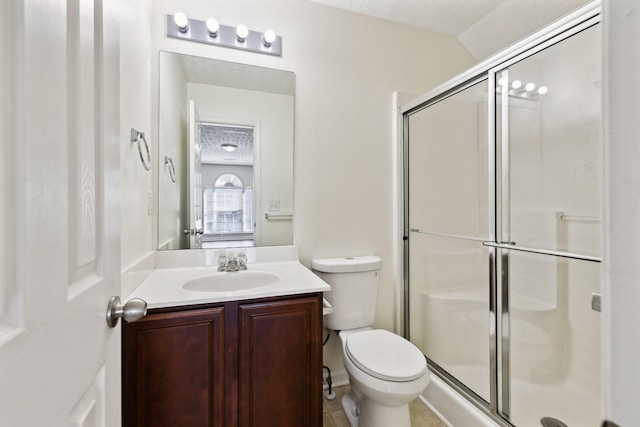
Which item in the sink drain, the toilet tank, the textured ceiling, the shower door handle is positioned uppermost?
the textured ceiling

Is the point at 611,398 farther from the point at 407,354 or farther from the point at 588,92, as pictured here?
the point at 588,92

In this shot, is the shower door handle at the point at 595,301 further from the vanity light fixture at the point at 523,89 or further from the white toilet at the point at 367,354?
the vanity light fixture at the point at 523,89

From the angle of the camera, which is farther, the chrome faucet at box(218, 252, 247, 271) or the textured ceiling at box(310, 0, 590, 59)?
the textured ceiling at box(310, 0, 590, 59)

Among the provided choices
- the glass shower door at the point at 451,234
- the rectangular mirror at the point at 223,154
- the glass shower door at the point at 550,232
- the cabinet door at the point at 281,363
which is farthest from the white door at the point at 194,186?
the glass shower door at the point at 550,232

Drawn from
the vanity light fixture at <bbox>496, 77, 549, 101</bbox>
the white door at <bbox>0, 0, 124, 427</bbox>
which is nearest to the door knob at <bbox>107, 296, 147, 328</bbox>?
the white door at <bbox>0, 0, 124, 427</bbox>

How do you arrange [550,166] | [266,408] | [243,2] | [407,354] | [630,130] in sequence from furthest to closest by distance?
[243,2], [550,166], [407,354], [266,408], [630,130]

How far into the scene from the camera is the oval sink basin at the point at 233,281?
4.72 feet

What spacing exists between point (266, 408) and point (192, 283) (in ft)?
2.14

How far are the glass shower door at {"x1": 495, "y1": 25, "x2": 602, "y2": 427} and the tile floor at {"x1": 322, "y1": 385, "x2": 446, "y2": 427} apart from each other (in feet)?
1.25

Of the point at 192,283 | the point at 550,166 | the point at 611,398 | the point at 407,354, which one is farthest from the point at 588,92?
the point at 192,283

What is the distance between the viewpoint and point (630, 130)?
27cm

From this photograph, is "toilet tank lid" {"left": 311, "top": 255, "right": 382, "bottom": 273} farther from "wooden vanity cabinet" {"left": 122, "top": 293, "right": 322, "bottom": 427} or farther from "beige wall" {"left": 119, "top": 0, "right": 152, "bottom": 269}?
"beige wall" {"left": 119, "top": 0, "right": 152, "bottom": 269}

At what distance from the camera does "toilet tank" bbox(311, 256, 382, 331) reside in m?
1.69

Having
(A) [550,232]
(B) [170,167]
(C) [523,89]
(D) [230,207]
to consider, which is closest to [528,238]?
(A) [550,232]
